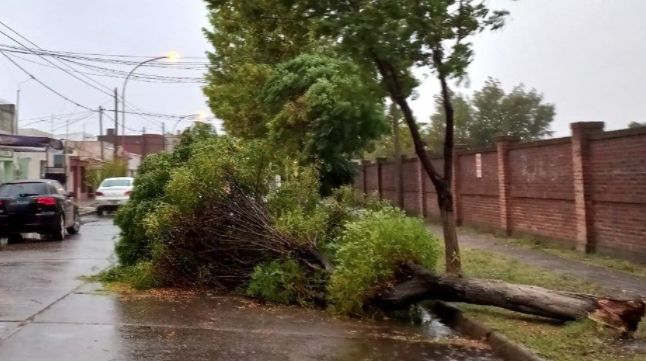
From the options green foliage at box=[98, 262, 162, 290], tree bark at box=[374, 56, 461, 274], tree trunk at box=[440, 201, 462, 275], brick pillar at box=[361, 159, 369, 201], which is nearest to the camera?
tree bark at box=[374, 56, 461, 274]

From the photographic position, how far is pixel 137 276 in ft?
32.3

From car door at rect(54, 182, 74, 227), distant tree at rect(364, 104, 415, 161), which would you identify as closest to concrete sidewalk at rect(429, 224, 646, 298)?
distant tree at rect(364, 104, 415, 161)

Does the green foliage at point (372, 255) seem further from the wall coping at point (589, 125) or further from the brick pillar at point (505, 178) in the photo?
the brick pillar at point (505, 178)

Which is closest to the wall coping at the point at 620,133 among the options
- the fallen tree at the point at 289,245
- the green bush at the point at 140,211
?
the fallen tree at the point at 289,245

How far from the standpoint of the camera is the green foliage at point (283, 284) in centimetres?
884

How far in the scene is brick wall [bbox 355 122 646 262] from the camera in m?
11.3

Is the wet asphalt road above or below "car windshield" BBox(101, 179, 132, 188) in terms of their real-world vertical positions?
below

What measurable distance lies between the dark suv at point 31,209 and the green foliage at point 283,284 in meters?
9.17

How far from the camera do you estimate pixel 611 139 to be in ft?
39.0

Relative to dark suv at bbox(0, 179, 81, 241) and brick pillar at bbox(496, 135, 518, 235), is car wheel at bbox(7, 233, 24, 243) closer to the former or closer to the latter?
dark suv at bbox(0, 179, 81, 241)

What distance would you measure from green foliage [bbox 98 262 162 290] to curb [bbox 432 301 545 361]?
414cm

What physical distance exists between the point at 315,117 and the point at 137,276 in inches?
369

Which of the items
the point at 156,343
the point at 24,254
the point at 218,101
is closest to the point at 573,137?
the point at 156,343

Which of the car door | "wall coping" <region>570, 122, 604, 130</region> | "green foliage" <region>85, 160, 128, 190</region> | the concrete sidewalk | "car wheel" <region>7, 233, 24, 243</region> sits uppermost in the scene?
"green foliage" <region>85, 160, 128, 190</region>
